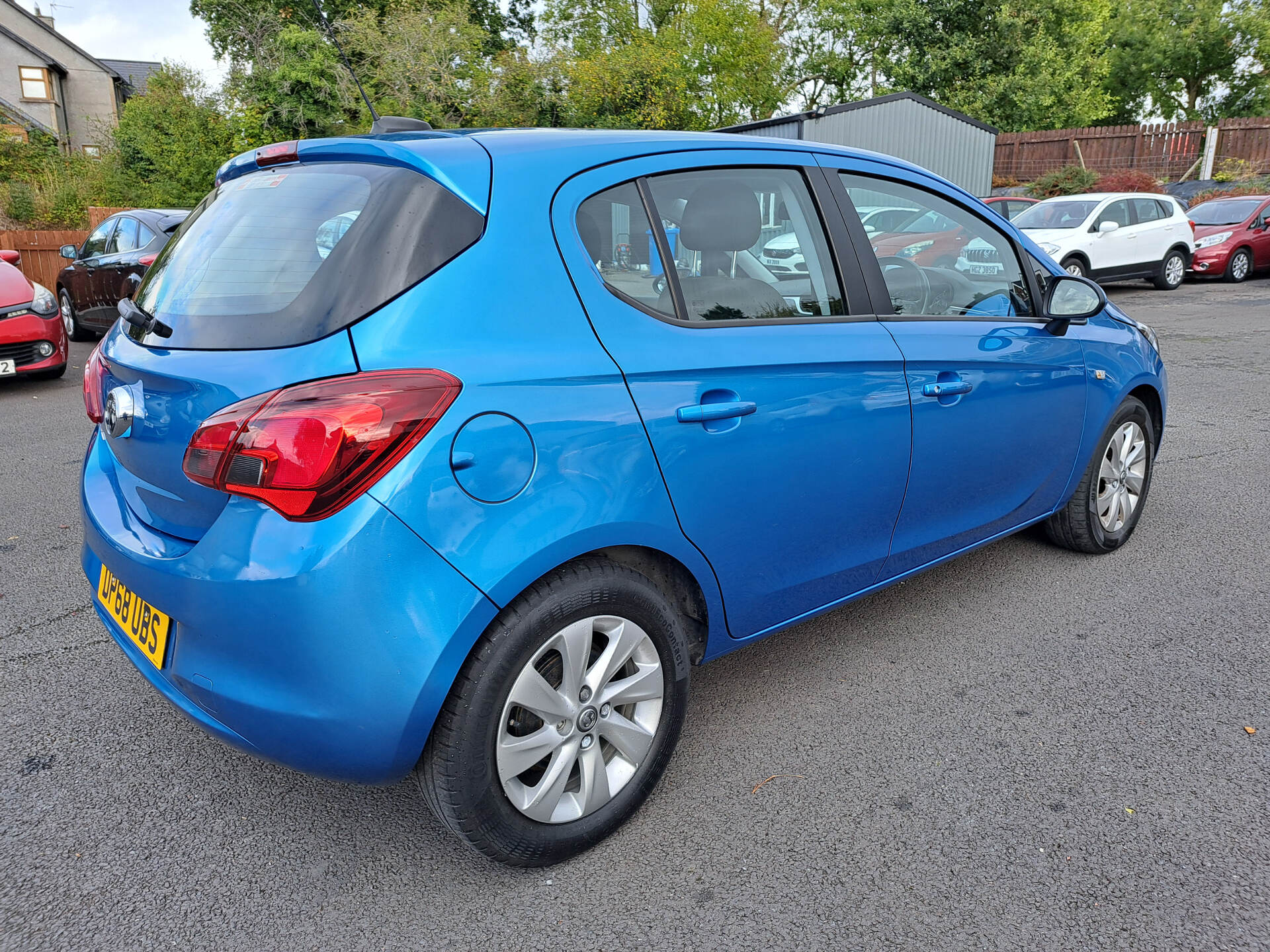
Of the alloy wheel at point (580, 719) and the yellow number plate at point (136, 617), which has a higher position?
the yellow number plate at point (136, 617)

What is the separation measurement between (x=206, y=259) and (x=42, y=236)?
19164mm

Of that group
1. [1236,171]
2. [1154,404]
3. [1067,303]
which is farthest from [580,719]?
[1236,171]

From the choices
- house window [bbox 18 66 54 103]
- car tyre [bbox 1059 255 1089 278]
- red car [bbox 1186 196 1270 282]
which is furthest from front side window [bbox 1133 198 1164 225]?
house window [bbox 18 66 54 103]

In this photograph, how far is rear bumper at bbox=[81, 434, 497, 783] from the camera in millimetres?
1825

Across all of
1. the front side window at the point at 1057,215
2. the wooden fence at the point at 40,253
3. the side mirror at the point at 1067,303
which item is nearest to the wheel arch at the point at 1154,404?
the side mirror at the point at 1067,303

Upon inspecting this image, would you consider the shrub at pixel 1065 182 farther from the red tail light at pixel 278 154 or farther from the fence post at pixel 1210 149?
the red tail light at pixel 278 154

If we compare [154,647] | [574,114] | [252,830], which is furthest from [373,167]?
[574,114]

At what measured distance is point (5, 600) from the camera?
376 centimetres

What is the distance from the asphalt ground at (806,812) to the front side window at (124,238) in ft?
27.3

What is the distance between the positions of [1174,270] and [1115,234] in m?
2.32

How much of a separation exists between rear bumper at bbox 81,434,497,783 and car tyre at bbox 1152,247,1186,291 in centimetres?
1743

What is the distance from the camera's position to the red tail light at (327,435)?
1.83 m

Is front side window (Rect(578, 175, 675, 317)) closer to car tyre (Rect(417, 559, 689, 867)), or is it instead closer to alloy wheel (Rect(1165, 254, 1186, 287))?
car tyre (Rect(417, 559, 689, 867))

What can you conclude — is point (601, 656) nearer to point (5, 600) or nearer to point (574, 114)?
point (5, 600)
